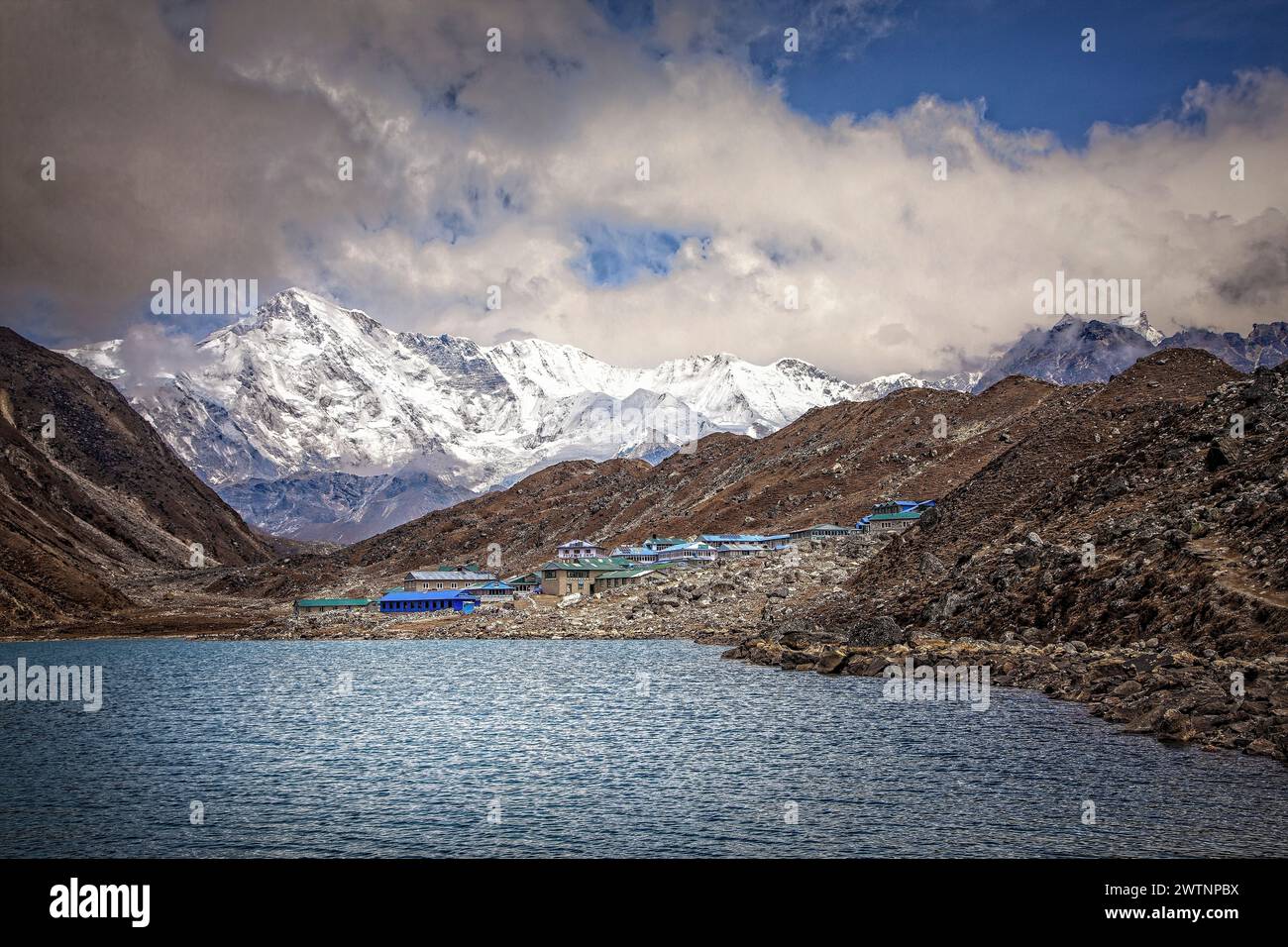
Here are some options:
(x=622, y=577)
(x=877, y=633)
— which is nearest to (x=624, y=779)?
(x=877, y=633)

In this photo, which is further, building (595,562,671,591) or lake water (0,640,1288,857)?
building (595,562,671,591)

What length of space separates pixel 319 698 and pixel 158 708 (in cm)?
1238

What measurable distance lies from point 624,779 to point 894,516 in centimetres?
13988

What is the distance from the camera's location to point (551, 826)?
37906mm

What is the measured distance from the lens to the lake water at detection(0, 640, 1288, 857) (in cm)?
3559

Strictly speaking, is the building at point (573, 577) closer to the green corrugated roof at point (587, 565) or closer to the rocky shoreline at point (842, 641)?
the green corrugated roof at point (587, 565)

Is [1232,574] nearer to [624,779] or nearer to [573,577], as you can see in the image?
[624,779]

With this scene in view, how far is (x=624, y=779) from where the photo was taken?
155ft

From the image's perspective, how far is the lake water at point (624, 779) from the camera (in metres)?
35.6

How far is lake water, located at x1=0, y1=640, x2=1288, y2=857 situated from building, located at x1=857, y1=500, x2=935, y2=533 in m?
98.4

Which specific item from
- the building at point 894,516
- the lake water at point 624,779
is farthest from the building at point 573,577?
the lake water at point 624,779

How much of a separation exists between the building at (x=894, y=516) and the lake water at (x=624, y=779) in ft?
323

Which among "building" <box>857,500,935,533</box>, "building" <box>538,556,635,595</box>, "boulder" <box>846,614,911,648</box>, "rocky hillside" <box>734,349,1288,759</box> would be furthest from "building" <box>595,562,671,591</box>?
"boulder" <box>846,614,911,648</box>

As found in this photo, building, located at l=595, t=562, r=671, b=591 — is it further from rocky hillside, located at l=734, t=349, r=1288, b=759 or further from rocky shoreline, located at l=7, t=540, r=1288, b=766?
rocky hillside, located at l=734, t=349, r=1288, b=759
